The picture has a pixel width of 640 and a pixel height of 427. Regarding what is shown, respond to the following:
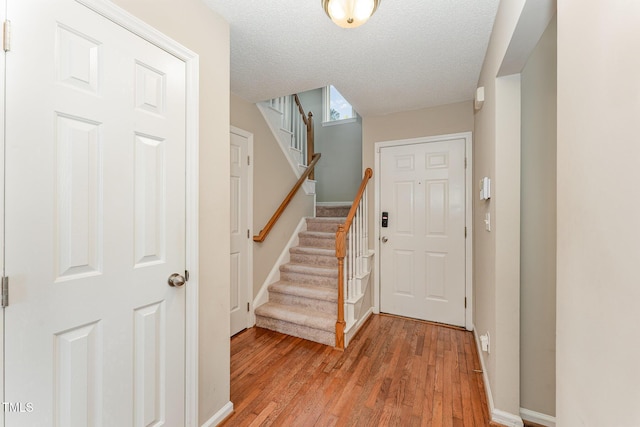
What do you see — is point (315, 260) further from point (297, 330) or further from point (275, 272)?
point (297, 330)

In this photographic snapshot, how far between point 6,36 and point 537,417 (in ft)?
9.78

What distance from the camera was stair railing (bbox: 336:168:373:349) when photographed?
2426 mm

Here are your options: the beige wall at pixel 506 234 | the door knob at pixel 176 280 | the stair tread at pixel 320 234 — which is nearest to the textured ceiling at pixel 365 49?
the beige wall at pixel 506 234

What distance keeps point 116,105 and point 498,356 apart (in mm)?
2334

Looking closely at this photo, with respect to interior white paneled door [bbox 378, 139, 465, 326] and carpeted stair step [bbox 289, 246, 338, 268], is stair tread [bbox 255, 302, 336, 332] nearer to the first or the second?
carpeted stair step [bbox 289, 246, 338, 268]

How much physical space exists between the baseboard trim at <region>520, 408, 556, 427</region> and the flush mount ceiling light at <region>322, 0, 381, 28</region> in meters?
2.45

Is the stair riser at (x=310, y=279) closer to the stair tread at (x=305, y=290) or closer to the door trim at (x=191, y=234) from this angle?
the stair tread at (x=305, y=290)

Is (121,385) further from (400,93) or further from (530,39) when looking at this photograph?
(400,93)

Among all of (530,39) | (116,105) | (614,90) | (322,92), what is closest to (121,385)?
(116,105)

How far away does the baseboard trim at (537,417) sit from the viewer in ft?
5.11

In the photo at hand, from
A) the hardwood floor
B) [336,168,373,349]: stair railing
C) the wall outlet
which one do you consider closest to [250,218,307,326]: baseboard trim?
the hardwood floor

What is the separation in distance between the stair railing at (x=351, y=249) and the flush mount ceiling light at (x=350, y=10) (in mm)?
1565

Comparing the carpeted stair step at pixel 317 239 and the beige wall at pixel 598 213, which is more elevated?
the beige wall at pixel 598 213

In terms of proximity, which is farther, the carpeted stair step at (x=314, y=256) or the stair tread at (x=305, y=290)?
the carpeted stair step at (x=314, y=256)
